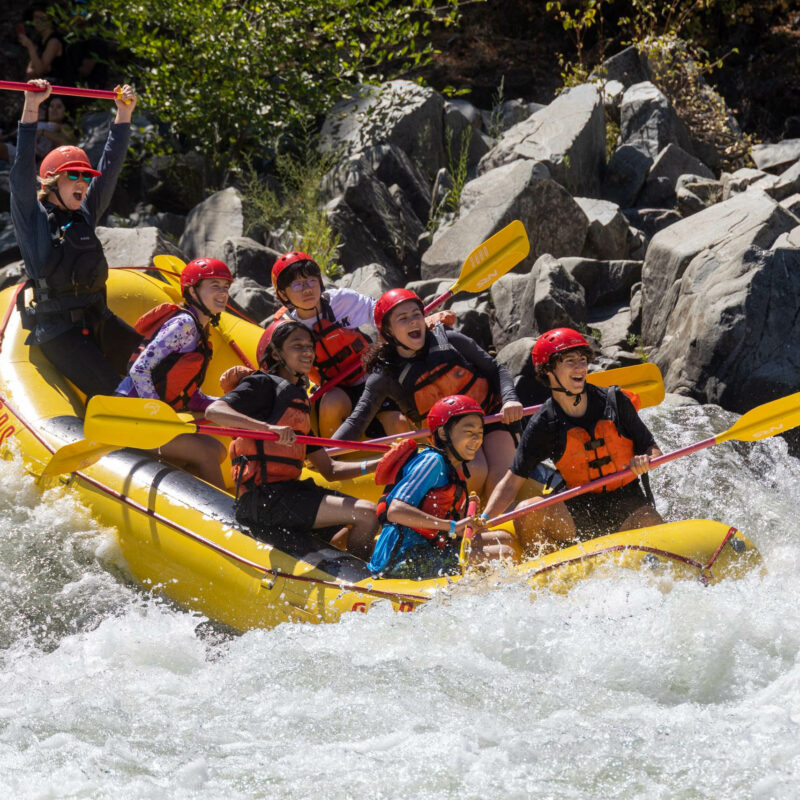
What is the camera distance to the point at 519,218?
712 centimetres

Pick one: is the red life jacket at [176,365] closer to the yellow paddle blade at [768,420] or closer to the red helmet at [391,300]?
the red helmet at [391,300]

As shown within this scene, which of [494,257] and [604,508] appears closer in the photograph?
[604,508]

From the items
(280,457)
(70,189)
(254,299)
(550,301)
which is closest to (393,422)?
(280,457)

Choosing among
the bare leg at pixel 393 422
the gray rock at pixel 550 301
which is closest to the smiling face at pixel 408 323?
→ the bare leg at pixel 393 422

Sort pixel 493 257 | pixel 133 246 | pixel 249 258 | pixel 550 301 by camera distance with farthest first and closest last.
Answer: pixel 249 258 < pixel 133 246 < pixel 550 301 < pixel 493 257

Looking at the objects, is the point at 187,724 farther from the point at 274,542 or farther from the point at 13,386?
the point at 13,386

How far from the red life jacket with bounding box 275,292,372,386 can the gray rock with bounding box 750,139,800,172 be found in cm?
487

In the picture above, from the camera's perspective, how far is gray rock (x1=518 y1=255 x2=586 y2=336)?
247 inches

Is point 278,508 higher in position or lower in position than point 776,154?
higher

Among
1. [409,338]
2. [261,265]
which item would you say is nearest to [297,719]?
[409,338]

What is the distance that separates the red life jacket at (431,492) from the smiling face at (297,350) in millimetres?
514

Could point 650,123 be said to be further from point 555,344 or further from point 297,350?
point 297,350

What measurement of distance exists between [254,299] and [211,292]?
208cm

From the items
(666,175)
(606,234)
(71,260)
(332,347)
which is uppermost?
(71,260)
